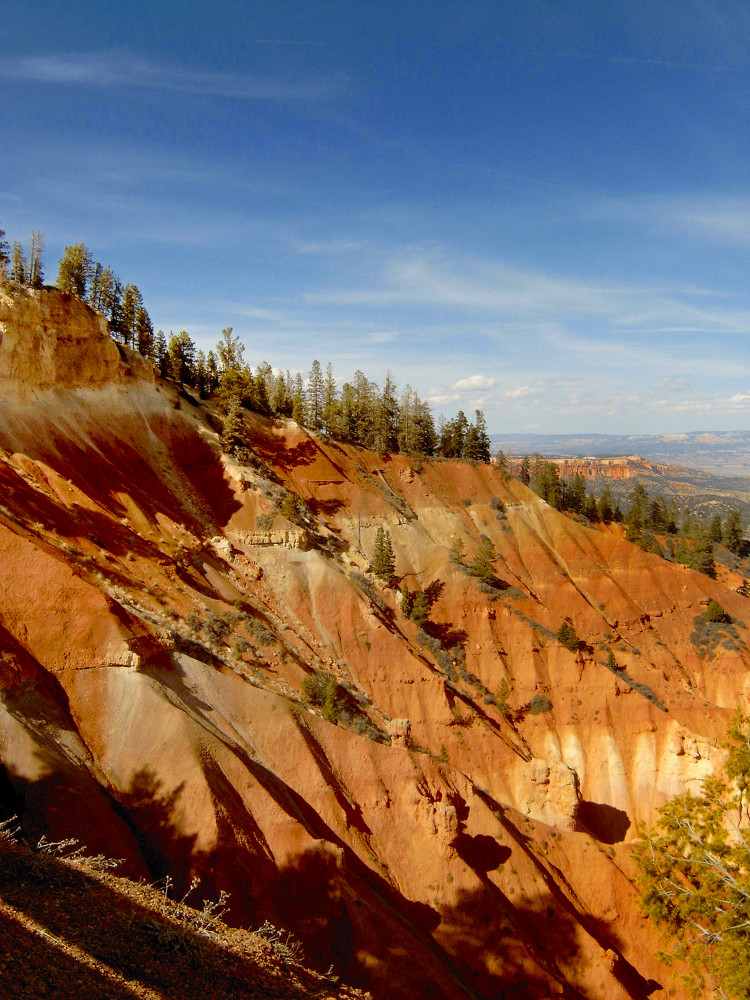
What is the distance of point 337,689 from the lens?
33438mm

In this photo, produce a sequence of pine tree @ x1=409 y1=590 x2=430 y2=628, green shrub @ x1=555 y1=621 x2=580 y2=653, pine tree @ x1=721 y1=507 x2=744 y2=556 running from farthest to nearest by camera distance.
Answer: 1. pine tree @ x1=721 y1=507 x2=744 y2=556
2. green shrub @ x1=555 y1=621 x2=580 y2=653
3. pine tree @ x1=409 y1=590 x2=430 y2=628

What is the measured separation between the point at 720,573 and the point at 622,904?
2505 inches

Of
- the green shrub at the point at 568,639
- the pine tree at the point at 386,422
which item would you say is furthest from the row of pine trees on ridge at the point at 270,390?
the green shrub at the point at 568,639

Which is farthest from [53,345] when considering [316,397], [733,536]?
[733,536]

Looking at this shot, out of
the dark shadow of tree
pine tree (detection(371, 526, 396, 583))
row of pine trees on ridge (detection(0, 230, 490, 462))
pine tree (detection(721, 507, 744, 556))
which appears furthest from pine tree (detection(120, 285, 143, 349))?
pine tree (detection(721, 507, 744, 556))

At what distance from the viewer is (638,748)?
136 ft

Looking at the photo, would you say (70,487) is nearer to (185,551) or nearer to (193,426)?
(185,551)

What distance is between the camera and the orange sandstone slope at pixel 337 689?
19406mm

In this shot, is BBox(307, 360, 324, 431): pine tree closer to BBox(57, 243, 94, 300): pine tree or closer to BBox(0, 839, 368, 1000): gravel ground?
BBox(57, 243, 94, 300): pine tree

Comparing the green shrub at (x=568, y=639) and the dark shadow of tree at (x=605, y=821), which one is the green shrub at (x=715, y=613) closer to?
the green shrub at (x=568, y=639)

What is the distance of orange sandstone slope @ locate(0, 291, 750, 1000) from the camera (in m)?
19.4

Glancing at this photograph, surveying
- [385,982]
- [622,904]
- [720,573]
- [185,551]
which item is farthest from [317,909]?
[720,573]

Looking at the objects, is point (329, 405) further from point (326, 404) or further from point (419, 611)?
point (419, 611)

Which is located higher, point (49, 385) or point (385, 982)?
point (49, 385)
